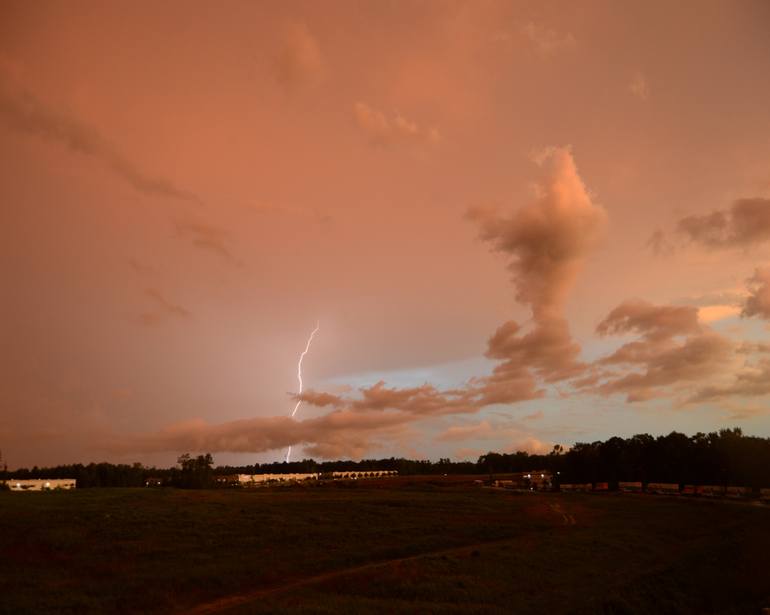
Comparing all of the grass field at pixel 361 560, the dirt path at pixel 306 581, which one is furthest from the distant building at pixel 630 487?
the dirt path at pixel 306 581

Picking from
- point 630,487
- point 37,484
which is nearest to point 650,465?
point 630,487

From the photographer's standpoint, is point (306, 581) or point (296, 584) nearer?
point (296, 584)

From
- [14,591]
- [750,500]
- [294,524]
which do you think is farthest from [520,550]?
[750,500]

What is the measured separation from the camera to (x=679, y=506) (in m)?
83.2

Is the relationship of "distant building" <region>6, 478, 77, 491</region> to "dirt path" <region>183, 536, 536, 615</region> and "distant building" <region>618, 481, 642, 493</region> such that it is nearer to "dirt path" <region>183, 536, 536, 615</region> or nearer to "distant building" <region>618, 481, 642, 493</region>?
"dirt path" <region>183, 536, 536, 615</region>

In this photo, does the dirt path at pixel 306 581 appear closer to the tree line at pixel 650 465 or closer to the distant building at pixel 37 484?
the tree line at pixel 650 465

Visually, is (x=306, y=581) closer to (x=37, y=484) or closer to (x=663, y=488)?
(x=663, y=488)

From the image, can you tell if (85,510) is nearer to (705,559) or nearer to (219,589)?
(219,589)

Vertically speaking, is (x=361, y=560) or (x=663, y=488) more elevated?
(x=361, y=560)

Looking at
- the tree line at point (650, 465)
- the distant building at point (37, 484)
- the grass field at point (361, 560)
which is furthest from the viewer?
the distant building at point (37, 484)

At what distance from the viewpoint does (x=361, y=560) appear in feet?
136

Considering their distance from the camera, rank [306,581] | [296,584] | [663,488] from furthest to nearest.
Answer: [663,488], [306,581], [296,584]

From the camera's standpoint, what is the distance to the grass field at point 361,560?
32.4 m

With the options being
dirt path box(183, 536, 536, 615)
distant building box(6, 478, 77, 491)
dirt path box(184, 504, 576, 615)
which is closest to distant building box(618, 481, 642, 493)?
dirt path box(184, 504, 576, 615)
